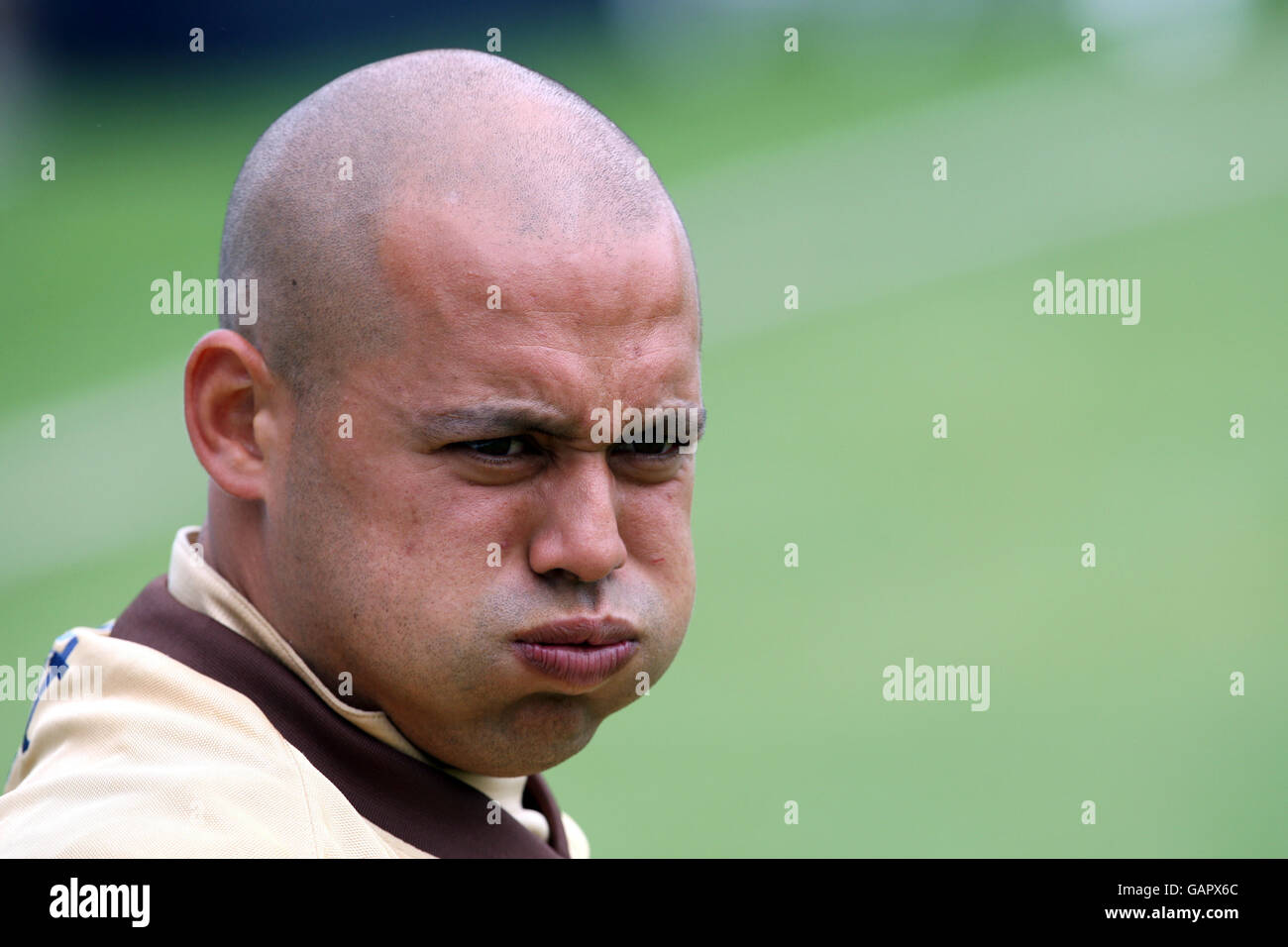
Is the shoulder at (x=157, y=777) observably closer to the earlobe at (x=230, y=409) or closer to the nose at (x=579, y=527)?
the earlobe at (x=230, y=409)

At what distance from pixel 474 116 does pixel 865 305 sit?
1270 centimetres

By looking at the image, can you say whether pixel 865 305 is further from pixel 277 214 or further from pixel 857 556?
pixel 277 214

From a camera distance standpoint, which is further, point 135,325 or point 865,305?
point 865,305

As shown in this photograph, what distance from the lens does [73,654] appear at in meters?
2.55

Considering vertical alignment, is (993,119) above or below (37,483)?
above

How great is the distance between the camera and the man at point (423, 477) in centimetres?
245

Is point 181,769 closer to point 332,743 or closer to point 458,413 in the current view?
point 332,743

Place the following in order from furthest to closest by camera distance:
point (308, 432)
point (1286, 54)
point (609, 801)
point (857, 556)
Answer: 1. point (1286, 54)
2. point (857, 556)
3. point (609, 801)
4. point (308, 432)

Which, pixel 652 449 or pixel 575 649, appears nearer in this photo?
pixel 575 649

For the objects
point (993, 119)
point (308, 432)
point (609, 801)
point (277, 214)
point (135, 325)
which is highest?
point (993, 119)

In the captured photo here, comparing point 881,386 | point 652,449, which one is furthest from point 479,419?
point 881,386

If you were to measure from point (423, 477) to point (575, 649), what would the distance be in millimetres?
357

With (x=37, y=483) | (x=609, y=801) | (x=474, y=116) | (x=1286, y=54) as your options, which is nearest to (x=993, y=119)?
(x=1286, y=54)

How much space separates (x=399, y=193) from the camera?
99.3 inches
